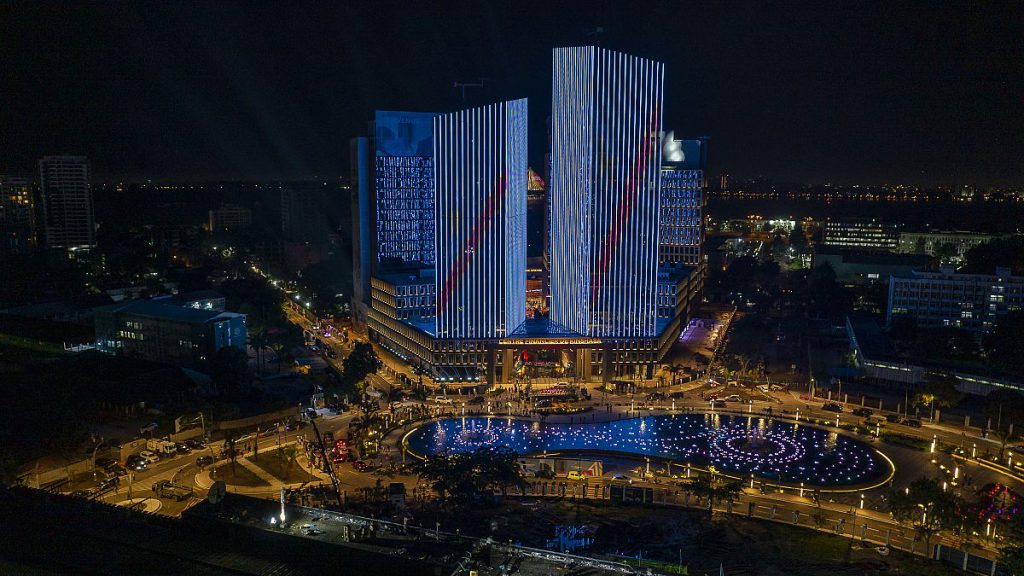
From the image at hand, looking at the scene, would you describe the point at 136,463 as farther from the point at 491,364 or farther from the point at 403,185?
the point at 403,185

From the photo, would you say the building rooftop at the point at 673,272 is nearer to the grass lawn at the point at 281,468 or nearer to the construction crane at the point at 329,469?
the construction crane at the point at 329,469

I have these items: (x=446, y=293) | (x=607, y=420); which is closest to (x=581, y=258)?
(x=446, y=293)

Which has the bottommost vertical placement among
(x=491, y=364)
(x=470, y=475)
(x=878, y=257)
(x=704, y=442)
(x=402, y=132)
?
(x=704, y=442)

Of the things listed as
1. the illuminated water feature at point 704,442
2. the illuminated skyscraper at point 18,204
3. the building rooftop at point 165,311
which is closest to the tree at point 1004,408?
the illuminated water feature at point 704,442

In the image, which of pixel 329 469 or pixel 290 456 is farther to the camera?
pixel 290 456

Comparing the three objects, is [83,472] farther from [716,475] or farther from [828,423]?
[828,423]

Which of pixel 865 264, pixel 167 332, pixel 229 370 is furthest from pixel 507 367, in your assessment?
pixel 865 264

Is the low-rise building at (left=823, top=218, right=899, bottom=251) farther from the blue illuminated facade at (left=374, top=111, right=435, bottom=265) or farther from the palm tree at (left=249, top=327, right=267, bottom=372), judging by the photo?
the palm tree at (left=249, top=327, right=267, bottom=372)
